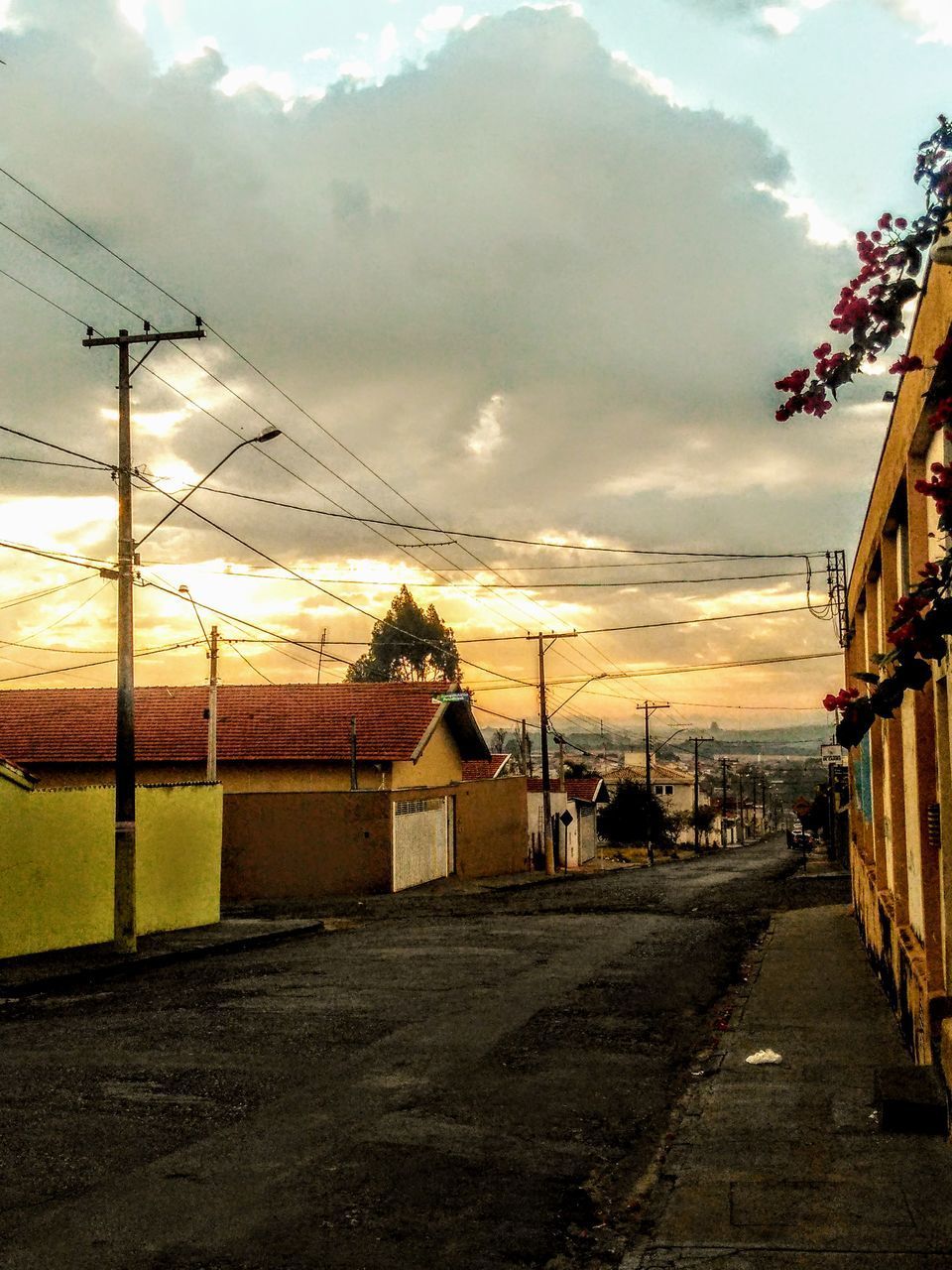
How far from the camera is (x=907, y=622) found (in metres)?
3.78

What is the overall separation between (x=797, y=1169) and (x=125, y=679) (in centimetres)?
1361

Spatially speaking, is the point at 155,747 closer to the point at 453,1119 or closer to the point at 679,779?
the point at 453,1119

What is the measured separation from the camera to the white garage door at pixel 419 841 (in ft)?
112

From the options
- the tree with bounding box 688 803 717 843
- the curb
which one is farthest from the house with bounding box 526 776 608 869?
the curb

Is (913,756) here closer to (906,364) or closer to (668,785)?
(906,364)

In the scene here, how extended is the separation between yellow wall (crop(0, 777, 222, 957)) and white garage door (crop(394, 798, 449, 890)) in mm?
10682

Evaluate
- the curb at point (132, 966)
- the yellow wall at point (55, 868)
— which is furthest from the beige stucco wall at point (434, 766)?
the yellow wall at point (55, 868)

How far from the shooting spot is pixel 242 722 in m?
37.4

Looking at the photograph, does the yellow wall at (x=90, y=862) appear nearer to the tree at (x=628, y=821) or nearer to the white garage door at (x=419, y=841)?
the white garage door at (x=419, y=841)

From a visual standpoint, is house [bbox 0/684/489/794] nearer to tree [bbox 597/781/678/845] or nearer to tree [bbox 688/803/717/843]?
tree [bbox 597/781/678/845]

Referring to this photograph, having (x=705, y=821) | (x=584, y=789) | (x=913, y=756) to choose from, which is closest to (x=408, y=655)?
(x=584, y=789)

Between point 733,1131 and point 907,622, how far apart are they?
5578mm

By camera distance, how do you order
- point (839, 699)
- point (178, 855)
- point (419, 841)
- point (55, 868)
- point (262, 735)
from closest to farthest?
point (839, 699) < point (55, 868) < point (178, 855) < point (419, 841) < point (262, 735)

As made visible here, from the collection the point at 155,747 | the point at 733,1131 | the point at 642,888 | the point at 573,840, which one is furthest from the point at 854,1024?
the point at 573,840
